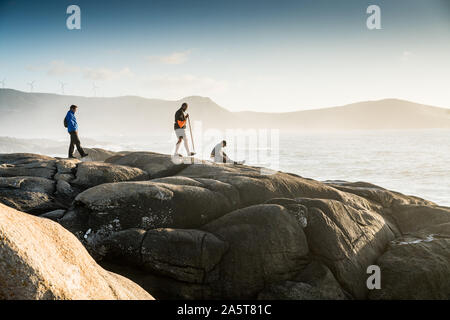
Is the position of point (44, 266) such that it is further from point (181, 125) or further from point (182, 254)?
point (181, 125)

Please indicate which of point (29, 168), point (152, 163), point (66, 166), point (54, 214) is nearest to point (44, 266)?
point (54, 214)

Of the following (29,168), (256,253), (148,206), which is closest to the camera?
(256,253)

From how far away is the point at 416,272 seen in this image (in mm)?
8656

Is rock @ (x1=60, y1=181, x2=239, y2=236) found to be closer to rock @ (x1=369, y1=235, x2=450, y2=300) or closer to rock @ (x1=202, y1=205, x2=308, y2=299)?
rock @ (x1=202, y1=205, x2=308, y2=299)

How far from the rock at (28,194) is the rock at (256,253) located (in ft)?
19.8

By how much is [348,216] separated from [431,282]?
283 centimetres

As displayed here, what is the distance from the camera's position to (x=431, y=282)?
335 inches

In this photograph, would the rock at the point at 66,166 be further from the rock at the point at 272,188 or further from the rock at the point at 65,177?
the rock at the point at 272,188

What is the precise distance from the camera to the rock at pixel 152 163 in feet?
46.6

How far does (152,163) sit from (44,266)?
11.3m

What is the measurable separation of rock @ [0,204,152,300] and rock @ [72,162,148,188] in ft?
26.5

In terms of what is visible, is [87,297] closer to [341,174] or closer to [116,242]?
[116,242]

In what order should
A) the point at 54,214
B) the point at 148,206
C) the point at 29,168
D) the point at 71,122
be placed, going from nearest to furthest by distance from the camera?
the point at 148,206
the point at 54,214
the point at 29,168
the point at 71,122
